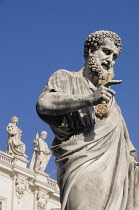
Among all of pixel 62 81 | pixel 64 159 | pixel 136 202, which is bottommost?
pixel 136 202

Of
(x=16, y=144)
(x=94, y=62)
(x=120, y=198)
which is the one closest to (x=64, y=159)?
(x=120, y=198)

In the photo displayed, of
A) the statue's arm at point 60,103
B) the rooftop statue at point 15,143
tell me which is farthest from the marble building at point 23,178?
the statue's arm at point 60,103

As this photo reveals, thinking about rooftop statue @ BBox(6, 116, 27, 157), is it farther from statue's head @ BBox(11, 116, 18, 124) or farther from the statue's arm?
the statue's arm

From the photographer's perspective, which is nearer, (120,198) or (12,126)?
(120,198)

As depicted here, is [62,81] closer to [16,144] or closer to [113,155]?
[113,155]

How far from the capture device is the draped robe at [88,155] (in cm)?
392

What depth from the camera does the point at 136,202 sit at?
411 centimetres

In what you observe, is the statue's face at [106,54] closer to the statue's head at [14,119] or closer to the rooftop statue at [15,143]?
the rooftop statue at [15,143]

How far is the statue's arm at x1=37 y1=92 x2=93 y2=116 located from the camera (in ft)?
13.2

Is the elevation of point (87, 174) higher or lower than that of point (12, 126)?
higher

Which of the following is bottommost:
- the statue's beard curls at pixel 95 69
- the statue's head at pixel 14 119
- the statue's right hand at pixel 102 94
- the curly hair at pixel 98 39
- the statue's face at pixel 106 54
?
the statue's head at pixel 14 119

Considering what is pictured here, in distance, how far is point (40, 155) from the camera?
3631cm

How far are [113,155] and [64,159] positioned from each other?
0.32 metres

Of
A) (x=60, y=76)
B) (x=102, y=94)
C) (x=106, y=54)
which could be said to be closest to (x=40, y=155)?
(x=106, y=54)
